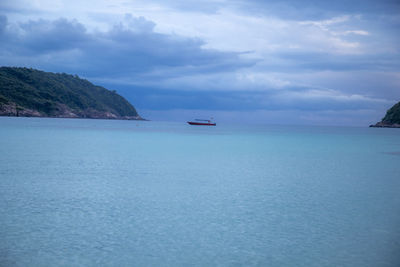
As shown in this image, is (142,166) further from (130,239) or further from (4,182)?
(130,239)

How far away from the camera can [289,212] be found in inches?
649

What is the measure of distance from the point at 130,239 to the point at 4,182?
1289 centimetres

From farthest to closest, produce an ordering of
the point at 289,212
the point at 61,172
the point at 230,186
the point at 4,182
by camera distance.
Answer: the point at 61,172, the point at 230,186, the point at 4,182, the point at 289,212

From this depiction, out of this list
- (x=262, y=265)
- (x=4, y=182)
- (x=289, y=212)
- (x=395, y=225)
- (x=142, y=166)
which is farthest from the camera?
(x=142, y=166)

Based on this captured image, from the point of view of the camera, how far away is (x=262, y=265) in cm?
1045

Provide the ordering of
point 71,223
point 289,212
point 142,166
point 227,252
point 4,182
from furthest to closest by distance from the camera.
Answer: point 142,166 < point 4,182 < point 289,212 < point 71,223 < point 227,252

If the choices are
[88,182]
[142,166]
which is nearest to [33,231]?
[88,182]

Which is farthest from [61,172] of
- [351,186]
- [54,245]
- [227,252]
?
[351,186]

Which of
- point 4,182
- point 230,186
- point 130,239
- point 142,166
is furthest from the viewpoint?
point 142,166

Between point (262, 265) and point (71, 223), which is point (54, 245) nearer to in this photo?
point (71, 223)

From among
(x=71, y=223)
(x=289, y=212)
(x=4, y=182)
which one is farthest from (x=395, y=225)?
(x=4, y=182)

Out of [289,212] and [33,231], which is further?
[289,212]

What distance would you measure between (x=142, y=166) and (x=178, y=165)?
11.0 feet

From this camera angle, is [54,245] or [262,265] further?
[54,245]
